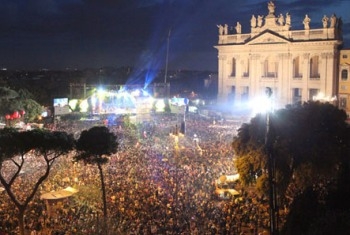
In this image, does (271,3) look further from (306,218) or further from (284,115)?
(306,218)

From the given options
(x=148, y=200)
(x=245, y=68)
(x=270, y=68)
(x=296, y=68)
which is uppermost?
(x=245, y=68)

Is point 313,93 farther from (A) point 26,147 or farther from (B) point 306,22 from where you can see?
(A) point 26,147

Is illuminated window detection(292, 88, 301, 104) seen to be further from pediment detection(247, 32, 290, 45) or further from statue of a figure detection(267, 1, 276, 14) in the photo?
statue of a figure detection(267, 1, 276, 14)

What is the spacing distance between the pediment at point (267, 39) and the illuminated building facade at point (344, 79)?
722 centimetres

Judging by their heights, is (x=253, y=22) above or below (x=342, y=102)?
above

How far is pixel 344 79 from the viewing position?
54500 millimetres

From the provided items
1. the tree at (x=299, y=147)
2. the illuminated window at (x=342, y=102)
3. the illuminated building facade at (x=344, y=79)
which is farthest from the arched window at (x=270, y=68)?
the tree at (x=299, y=147)

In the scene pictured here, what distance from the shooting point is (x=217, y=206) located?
20.6 m

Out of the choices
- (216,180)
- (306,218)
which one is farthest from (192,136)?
(306,218)

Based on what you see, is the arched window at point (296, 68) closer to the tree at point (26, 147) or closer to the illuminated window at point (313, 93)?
the illuminated window at point (313, 93)

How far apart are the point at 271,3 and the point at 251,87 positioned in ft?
37.3

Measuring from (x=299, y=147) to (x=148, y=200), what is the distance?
740 centimetres

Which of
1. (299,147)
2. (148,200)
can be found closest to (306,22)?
(299,147)

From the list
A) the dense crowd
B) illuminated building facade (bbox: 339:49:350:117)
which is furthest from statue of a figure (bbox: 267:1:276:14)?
the dense crowd
